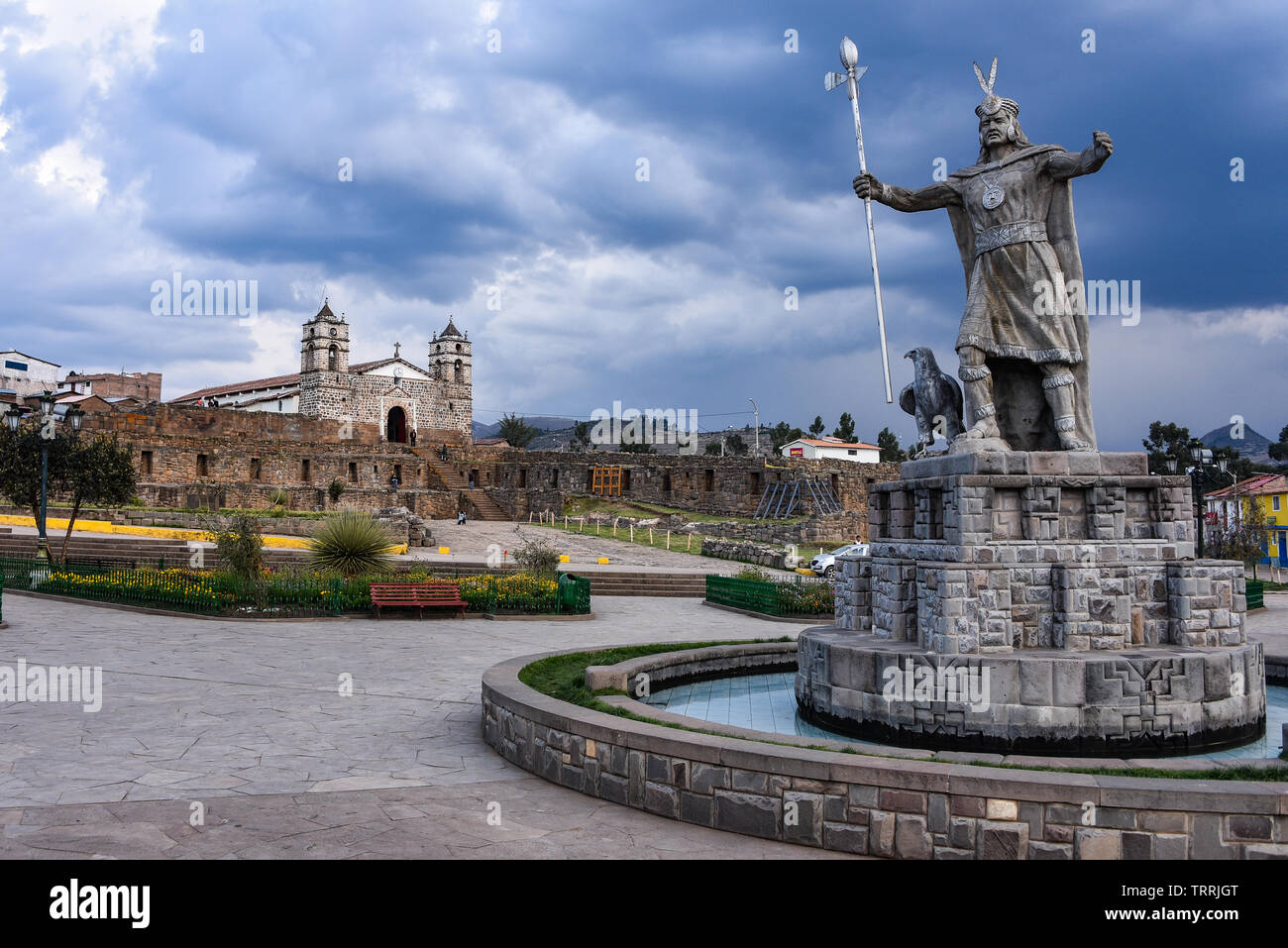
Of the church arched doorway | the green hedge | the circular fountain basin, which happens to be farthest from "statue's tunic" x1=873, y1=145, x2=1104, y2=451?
the church arched doorway

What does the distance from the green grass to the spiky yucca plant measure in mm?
10027

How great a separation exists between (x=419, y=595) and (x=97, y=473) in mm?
10106

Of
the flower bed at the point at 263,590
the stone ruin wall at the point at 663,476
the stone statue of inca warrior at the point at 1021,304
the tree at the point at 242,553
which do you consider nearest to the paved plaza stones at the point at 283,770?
the flower bed at the point at 263,590

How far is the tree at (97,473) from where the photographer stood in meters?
20.5

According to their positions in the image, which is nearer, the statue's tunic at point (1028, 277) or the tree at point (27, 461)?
the statue's tunic at point (1028, 277)

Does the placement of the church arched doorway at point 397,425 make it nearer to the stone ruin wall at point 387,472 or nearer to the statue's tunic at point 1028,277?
the stone ruin wall at point 387,472

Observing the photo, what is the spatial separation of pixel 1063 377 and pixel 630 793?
435cm

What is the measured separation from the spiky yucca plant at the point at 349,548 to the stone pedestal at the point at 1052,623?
42.0 ft

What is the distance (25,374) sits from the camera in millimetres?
58750

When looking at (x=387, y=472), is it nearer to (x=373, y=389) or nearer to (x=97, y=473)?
(x=373, y=389)

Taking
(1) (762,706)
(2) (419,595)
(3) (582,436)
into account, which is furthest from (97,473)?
(3) (582,436)

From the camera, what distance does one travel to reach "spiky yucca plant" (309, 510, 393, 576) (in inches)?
700
